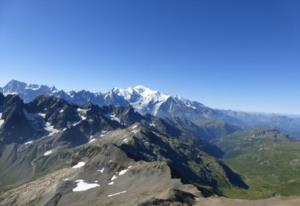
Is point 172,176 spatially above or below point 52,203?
above

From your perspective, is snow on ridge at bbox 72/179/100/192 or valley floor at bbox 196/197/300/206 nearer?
valley floor at bbox 196/197/300/206

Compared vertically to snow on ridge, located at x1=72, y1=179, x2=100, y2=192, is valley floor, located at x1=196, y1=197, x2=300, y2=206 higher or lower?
lower

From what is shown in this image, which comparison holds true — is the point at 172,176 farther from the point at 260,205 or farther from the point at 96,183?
the point at 260,205

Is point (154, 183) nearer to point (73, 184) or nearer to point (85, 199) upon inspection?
point (85, 199)

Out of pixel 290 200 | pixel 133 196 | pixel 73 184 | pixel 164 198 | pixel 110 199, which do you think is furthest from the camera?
pixel 73 184

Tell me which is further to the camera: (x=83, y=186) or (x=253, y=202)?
(x=83, y=186)

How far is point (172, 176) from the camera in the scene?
168 meters

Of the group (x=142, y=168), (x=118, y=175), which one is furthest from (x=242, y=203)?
(x=118, y=175)

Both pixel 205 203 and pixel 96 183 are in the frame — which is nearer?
pixel 205 203

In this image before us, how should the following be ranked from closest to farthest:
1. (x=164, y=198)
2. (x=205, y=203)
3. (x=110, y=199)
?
(x=205, y=203)
(x=164, y=198)
(x=110, y=199)

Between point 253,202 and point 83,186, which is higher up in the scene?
point 83,186

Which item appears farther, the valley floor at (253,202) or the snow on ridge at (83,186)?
the snow on ridge at (83,186)

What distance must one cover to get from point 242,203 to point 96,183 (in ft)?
321

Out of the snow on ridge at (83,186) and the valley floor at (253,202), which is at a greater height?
the snow on ridge at (83,186)
